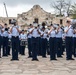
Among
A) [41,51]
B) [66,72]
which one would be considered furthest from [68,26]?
[66,72]

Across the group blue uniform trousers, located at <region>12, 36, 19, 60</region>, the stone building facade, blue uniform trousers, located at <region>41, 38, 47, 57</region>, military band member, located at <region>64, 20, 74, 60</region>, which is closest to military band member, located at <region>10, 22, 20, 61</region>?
blue uniform trousers, located at <region>12, 36, 19, 60</region>

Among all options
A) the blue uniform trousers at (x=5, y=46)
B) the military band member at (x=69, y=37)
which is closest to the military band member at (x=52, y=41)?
the military band member at (x=69, y=37)

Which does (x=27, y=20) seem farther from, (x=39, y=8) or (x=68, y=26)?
(x=68, y=26)

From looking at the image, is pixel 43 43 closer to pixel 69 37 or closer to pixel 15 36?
pixel 69 37

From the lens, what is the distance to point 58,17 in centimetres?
6284

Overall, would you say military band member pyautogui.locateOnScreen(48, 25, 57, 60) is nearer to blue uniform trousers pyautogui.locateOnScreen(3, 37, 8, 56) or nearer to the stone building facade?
blue uniform trousers pyautogui.locateOnScreen(3, 37, 8, 56)

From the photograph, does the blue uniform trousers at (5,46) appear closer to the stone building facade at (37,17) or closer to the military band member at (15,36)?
the military band member at (15,36)

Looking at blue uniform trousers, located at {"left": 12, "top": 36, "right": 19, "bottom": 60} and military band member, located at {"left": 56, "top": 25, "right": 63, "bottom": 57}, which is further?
military band member, located at {"left": 56, "top": 25, "right": 63, "bottom": 57}

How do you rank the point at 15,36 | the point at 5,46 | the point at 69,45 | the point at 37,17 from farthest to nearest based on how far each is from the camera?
the point at 37,17 → the point at 5,46 → the point at 69,45 → the point at 15,36

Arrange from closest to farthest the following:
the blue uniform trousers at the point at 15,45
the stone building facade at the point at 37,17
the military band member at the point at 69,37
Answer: the military band member at the point at 69,37, the blue uniform trousers at the point at 15,45, the stone building facade at the point at 37,17

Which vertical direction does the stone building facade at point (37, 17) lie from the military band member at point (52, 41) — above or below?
above

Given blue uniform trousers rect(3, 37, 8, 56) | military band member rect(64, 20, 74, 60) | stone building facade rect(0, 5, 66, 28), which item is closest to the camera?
military band member rect(64, 20, 74, 60)

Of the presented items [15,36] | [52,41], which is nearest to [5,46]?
[15,36]

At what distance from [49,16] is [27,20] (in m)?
4.33
